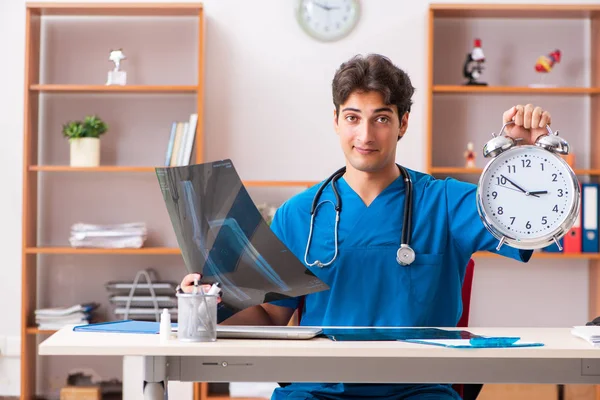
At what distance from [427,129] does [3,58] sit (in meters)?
2.05

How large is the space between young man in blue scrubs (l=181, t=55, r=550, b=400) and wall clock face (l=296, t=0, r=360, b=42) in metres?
1.84

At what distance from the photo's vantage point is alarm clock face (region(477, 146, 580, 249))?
169cm

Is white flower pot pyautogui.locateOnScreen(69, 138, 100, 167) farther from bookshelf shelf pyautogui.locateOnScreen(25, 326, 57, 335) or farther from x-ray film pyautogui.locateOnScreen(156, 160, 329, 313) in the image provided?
x-ray film pyautogui.locateOnScreen(156, 160, 329, 313)

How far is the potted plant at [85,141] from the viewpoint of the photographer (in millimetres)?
3707

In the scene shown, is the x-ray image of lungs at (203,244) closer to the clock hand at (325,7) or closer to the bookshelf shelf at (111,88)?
the bookshelf shelf at (111,88)

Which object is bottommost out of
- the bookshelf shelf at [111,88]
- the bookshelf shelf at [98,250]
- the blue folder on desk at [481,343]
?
the blue folder on desk at [481,343]

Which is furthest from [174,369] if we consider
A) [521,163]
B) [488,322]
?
[488,322]

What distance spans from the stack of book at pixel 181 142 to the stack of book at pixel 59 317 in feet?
2.51

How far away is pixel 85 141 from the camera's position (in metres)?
3.71

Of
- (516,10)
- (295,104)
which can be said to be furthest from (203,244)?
(516,10)

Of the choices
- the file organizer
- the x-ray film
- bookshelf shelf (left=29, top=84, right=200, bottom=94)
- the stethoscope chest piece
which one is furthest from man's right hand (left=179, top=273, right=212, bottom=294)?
bookshelf shelf (left=29, top=84, right=200, bottom=94)

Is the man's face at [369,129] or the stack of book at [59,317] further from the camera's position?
the stack of book at [59,317]

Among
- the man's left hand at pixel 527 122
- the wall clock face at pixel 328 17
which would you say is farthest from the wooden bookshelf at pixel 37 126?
the man's left hand at pixel 527 122

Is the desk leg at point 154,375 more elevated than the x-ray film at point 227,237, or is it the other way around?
the x-ray film at point 227,237
